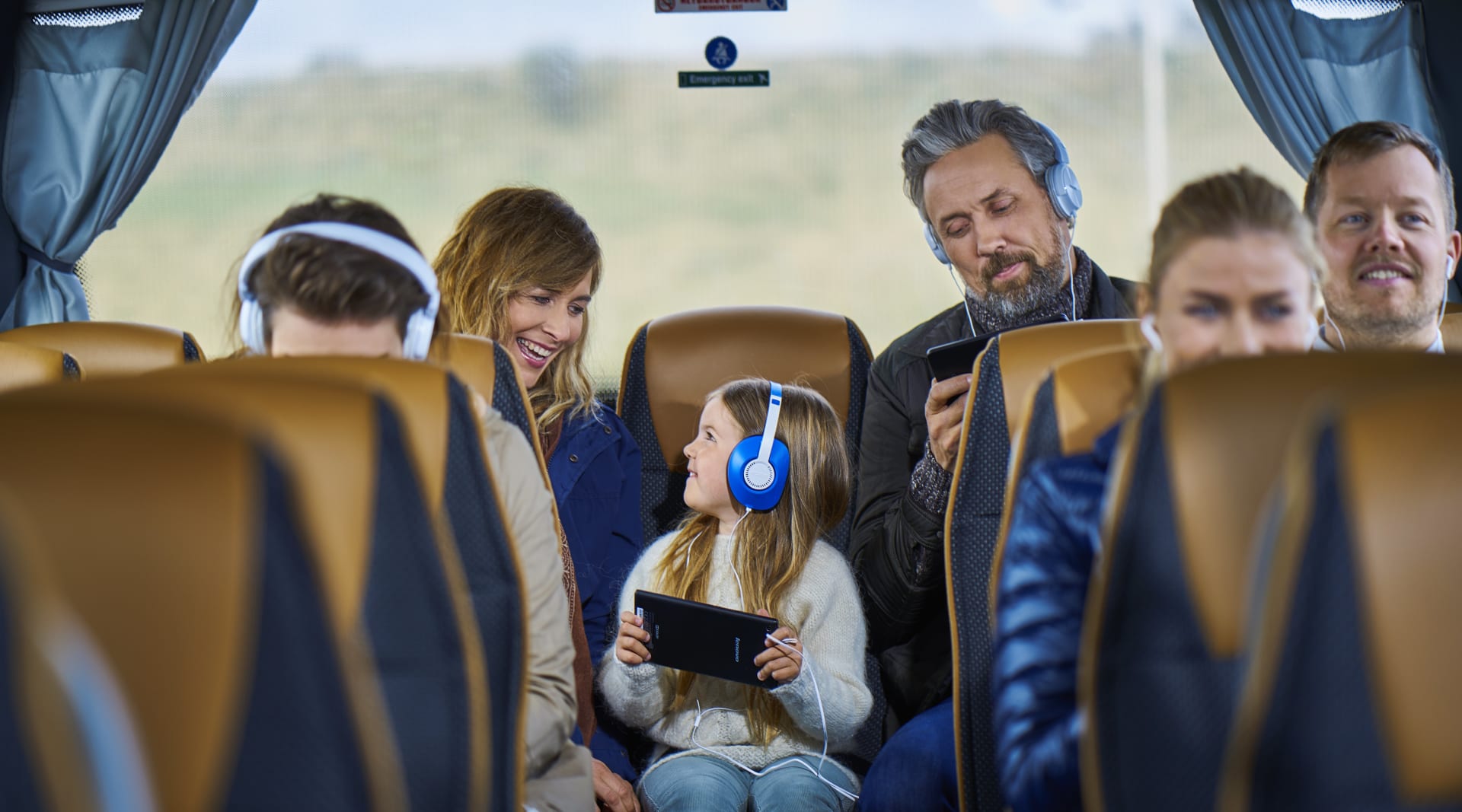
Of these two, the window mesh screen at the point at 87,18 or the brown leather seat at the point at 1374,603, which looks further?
the window mesh screen at the point at 87,18

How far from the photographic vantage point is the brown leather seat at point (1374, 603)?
2.77ft

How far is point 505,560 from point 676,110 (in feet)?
9.27

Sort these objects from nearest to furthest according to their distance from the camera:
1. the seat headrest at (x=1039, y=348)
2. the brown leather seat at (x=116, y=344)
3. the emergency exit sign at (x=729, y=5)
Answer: the seat headrest at (x=1039, y=348) → the brown leather seat at (x=116, y=344) → the emergency exit sign at (x=729, y=5)

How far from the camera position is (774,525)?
7.36 feet

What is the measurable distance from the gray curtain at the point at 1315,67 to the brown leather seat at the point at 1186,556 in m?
3.13

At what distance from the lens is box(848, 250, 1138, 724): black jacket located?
216cm

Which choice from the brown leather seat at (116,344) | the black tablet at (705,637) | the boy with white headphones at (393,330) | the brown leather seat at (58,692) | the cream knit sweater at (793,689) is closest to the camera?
the brown leather seat at (58,692)

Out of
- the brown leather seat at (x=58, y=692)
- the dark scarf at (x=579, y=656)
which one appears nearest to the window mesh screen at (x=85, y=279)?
the dark scarf at (x=579, y=656)

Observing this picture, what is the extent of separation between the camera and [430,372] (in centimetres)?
121

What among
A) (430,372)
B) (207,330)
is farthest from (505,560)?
(207,330)

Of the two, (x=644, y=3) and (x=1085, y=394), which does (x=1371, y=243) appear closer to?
(x=1085, y=394)

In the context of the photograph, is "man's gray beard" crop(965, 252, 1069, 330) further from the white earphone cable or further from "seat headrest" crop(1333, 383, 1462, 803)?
"seat headrest" crop(1333, 383, 1462, 803)

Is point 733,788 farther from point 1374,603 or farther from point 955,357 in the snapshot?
point 1374,603

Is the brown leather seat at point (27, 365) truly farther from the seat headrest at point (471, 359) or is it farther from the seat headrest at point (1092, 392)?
the seat headrest at point (1092, 392)
